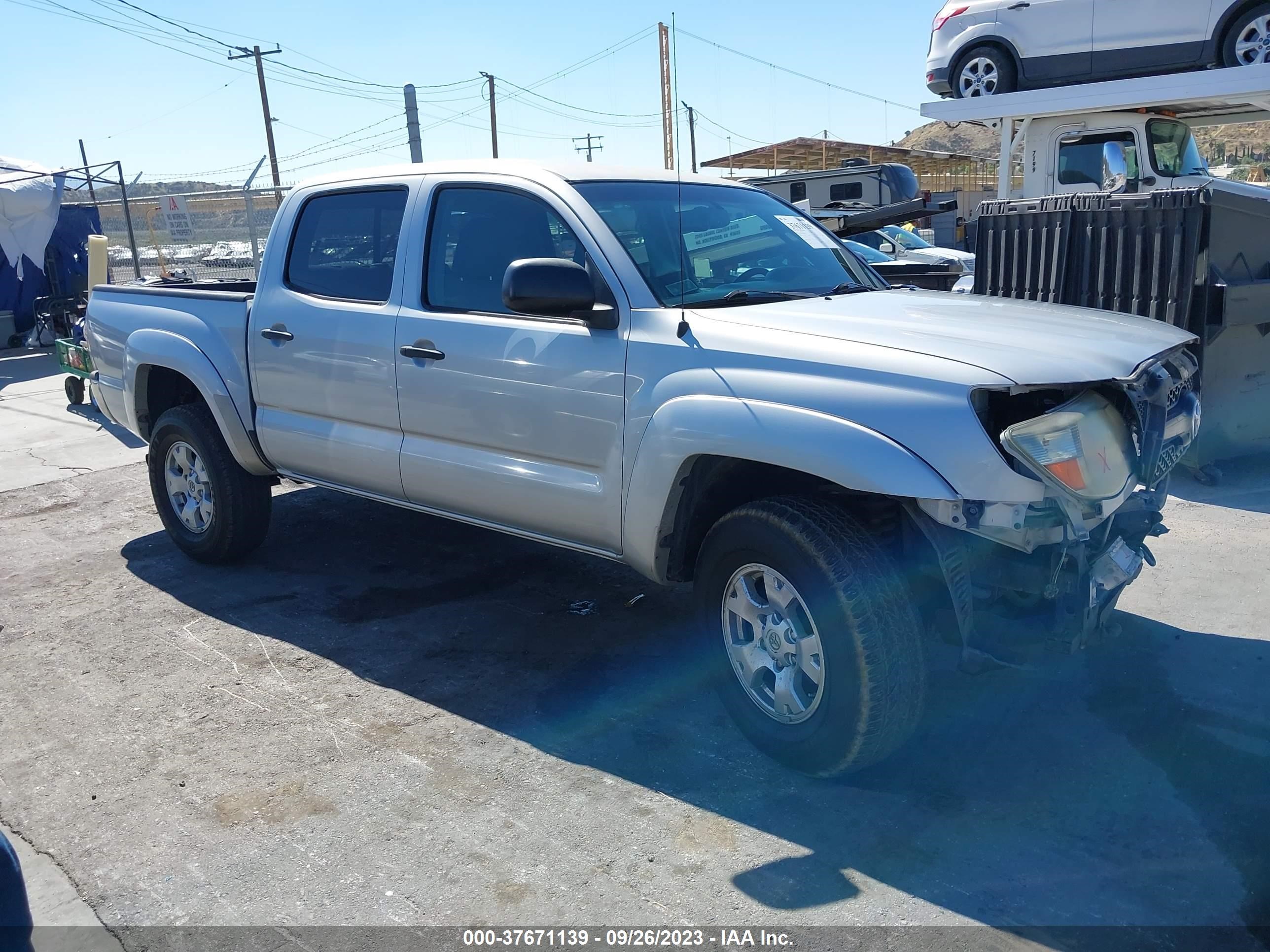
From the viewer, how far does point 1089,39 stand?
9898mm

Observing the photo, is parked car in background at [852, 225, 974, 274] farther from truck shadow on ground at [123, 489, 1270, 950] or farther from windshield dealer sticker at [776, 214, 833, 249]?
truck shadow on ground at [123, 489, 1270, 950]

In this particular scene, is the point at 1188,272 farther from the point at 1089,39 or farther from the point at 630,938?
the point at 630,938

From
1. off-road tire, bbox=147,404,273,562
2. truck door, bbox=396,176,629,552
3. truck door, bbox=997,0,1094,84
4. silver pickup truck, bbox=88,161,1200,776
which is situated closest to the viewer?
silver pickup truck, bbox=88,161,1200,776

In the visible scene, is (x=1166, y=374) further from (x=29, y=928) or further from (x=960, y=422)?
(x=29, y=928)

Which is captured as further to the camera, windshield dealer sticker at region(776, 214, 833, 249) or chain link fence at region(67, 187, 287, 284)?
chain link fence at region(67, 187, 287, 284)

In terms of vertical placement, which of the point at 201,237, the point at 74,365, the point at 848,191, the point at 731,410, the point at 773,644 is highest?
the point at 848,191

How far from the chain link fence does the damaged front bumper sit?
44.2 feet

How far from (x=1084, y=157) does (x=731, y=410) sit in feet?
24.7

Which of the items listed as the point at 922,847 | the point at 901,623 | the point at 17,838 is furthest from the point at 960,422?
the point at 17,838

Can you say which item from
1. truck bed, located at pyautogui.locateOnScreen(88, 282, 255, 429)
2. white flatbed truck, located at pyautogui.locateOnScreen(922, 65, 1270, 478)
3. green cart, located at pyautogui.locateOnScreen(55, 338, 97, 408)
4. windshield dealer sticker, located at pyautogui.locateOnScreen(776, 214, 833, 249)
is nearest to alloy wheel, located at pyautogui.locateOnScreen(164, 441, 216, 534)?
truck bed, located at pyautogui.locateOnScreen(88, 282, 255, 429)

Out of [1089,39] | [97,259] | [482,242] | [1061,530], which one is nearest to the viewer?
[1061,530]

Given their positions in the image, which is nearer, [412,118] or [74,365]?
[74,365]

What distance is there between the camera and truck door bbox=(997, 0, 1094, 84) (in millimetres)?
9945

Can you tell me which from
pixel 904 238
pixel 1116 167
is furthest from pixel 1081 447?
pixel 904 238
